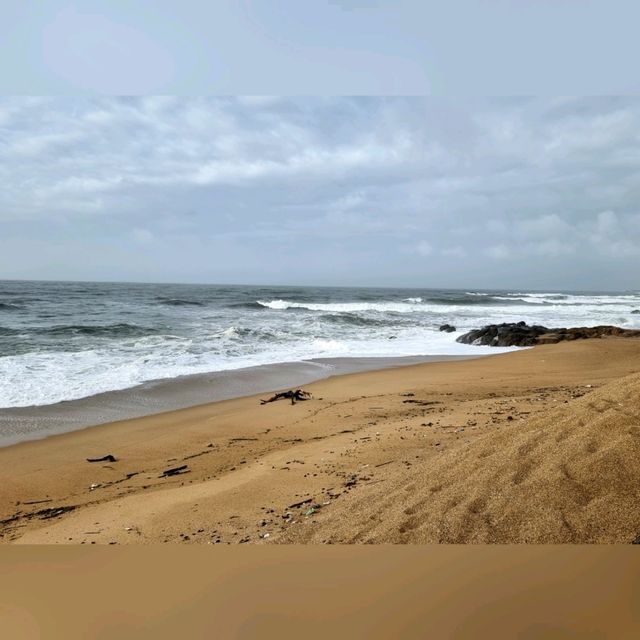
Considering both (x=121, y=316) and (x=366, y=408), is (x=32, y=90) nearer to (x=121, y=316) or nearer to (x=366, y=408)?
(x=366, y=408)

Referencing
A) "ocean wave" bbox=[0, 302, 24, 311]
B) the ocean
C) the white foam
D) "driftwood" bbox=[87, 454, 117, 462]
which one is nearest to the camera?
"driftwood" bbox=[87, 454, 117, 462]

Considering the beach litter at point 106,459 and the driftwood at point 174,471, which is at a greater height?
the driftwood at point 174,471

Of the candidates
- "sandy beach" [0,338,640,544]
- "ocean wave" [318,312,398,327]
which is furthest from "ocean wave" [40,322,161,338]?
"sandy beach" [0,338,640,544]

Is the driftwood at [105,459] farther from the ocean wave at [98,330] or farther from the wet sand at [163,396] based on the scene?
the ocean wave at [98,330]

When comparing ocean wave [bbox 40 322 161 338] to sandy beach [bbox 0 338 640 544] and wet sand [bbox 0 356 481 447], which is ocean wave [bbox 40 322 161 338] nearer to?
wet sand [bbox 0 356 481 447]

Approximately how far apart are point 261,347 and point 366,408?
538 centimetres

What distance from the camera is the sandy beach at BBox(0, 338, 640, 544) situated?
168 cm

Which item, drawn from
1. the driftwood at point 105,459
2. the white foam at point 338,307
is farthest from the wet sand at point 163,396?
the white foam at point 338,307

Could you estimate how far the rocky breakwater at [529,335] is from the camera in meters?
11.4

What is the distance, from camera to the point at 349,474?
2854 mm

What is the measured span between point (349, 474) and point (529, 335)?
10.1 m

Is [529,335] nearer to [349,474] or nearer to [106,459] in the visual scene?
[349,474]

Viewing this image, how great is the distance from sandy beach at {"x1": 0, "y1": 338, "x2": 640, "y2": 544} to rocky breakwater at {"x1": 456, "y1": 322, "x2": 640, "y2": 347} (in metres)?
6.16

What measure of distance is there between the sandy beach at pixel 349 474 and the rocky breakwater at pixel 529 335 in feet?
20.2
